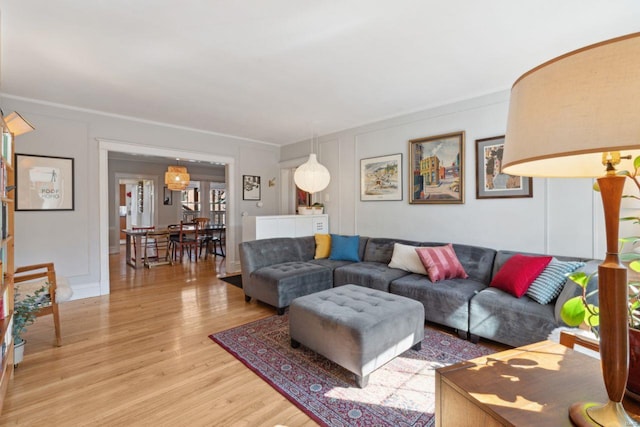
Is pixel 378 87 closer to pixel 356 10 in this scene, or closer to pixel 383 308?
pixel 356 10

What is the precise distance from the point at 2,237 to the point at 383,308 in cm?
255

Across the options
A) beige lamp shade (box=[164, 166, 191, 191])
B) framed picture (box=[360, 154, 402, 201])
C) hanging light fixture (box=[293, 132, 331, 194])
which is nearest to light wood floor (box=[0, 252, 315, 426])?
hanging light fixture (box=[293, 132, 331, 194])

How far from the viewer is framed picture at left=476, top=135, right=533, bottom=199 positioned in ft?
10.5

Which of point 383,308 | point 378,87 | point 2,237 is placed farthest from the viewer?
point 378,87

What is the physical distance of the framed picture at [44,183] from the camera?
3.55m

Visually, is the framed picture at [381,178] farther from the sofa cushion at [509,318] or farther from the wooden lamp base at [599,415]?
the wooden lamp base at [599,415]

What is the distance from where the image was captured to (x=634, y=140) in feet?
1.66

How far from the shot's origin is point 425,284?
2930mm

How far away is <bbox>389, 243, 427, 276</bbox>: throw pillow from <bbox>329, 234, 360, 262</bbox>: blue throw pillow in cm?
63

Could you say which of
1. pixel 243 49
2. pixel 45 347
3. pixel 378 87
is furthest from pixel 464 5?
pixel 45 347

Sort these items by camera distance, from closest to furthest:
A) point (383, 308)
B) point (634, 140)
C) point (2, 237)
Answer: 1. point (634, 140)
2. point (2, 237)
3. point (383, 308)

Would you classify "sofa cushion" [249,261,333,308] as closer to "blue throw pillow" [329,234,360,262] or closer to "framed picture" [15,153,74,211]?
"blue throw pillow" [329,234,360,262]

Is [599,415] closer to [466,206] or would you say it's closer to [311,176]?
[466,206]

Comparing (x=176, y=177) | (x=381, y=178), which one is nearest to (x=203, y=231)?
(x=176, y=177)
